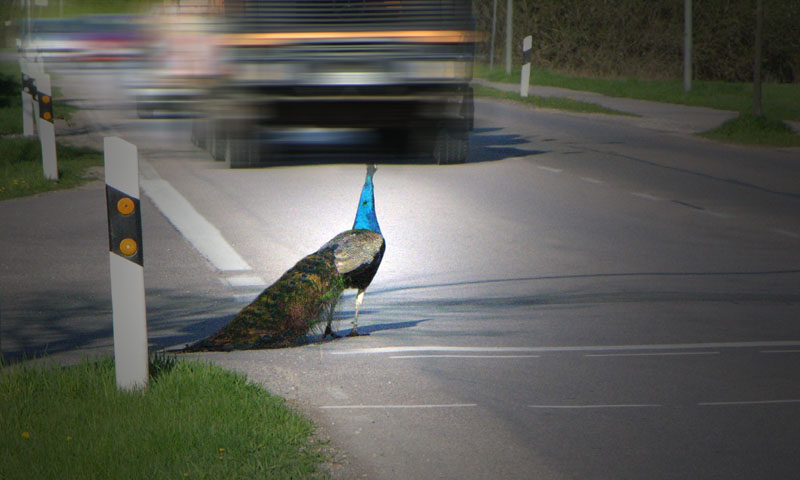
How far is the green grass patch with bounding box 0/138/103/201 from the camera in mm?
13078

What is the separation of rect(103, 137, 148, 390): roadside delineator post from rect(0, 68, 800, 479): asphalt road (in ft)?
0.92

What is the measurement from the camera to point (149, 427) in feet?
14.9

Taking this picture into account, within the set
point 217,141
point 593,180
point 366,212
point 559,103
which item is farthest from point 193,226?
point 559,103

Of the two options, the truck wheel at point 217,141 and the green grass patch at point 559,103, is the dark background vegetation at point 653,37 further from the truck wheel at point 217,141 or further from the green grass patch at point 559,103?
the truck wheel at point 217,141

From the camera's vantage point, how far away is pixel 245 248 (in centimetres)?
996

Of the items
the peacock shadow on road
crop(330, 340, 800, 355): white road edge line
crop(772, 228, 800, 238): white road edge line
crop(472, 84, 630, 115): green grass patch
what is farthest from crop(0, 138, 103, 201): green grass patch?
crop(472, 84, 630, 115): green grass patch

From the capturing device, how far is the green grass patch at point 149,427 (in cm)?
412

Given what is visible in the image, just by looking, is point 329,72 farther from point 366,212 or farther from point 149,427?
point 366,212

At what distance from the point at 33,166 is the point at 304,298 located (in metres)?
8.99

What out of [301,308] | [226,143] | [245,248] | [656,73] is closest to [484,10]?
[226,143]

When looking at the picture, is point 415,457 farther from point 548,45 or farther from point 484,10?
point 548,45

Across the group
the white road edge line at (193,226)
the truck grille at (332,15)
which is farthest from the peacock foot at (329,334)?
the truck grille at (332,15)

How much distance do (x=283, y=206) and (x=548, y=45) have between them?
39.0 ft

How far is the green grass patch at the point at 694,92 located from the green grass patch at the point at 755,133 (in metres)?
3.35
